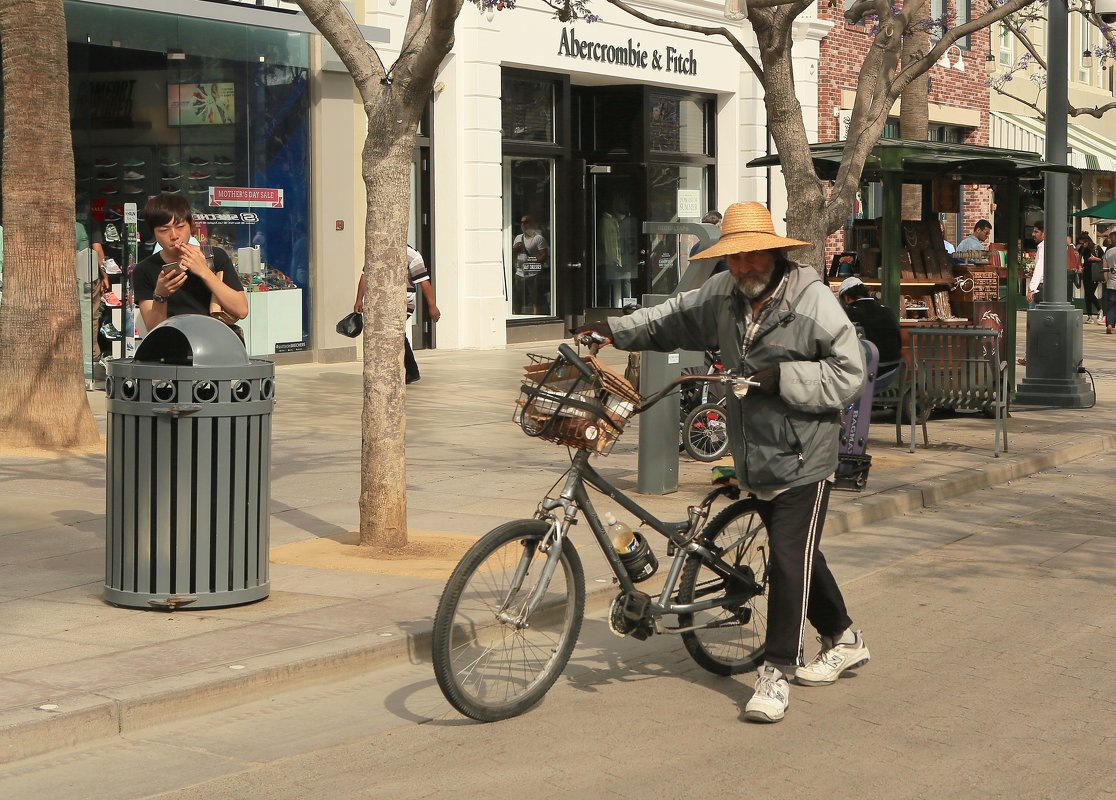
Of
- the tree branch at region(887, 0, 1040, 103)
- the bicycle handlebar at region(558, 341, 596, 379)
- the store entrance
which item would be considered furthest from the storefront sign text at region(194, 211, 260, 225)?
the bicycle handlebar at region(558, 341, 596, 379)

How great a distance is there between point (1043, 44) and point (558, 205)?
18781mm

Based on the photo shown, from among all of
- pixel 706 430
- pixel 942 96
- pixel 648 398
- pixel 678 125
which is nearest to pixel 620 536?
pixel 648 398

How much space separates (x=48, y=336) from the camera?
12086 millimetres

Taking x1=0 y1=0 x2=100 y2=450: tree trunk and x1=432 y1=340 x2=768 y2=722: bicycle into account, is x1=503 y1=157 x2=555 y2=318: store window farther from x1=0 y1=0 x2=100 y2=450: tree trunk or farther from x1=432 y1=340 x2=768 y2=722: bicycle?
x1=432 y1=340 x2=768 y2=722: bicycle

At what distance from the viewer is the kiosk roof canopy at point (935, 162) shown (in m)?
14.9

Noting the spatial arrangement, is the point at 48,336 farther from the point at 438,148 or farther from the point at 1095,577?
the point at 438,148

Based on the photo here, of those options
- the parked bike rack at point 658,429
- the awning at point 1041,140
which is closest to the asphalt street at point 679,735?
the parked bike rack at point 658,429

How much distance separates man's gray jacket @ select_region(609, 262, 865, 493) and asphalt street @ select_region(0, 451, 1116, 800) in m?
0.95

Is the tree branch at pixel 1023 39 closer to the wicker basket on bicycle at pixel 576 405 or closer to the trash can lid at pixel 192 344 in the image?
the trash can lid at pixel 192 344

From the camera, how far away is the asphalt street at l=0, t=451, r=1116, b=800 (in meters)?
5.10

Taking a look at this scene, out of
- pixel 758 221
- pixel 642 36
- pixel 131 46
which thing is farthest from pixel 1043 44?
pixel 758 221

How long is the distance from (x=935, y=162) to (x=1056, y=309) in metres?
2.82

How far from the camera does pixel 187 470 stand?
6922mm

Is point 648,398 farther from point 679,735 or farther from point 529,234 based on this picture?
point 529,234
